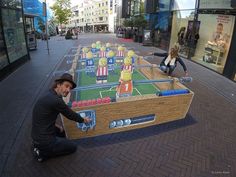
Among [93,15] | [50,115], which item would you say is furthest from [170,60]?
[93,15]

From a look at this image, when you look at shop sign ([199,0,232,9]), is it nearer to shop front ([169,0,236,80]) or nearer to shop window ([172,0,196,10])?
shop front ([169,0,236,80])

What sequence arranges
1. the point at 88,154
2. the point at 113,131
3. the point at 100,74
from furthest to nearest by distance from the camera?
Result: the point at 100,74 < the point at 113,131 < the point at 88,154

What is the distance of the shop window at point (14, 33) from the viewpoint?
373 inches

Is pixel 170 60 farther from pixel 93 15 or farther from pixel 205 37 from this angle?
pixel 93 15

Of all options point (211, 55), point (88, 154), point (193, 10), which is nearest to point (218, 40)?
point (211, 55)

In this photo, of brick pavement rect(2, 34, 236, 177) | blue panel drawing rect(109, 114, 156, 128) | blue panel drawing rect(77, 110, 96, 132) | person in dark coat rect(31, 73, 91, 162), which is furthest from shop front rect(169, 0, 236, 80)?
person in dark coat rect(31, 73, 91, 162)

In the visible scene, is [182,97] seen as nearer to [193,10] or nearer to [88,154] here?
[88,154]

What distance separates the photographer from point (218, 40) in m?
11.0

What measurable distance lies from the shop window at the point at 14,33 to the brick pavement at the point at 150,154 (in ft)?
19.3

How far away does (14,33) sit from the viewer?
1052 centimetres

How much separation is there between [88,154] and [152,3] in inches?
751

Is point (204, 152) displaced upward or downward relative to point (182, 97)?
downward

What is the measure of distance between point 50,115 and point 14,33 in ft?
29.7

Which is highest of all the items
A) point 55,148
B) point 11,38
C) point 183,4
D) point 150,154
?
point 183,4
